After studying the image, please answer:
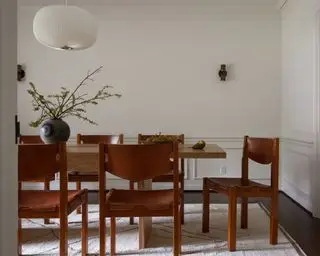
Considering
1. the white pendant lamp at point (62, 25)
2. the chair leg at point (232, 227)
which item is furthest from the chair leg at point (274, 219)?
the white pendant lamp at point (62, 25)

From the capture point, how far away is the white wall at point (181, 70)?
15.3ft

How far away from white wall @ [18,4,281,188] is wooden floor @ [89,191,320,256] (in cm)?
52

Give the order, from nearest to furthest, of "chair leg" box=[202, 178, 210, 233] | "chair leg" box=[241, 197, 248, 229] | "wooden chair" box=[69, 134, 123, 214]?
"chair leg" box=[202, 178, 210, 233] → "chair leg" box=[241, 197, 248, 229] → "wooden chair" box=[69, 134, 123, 214]

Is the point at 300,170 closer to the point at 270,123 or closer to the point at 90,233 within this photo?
the point at 270,123

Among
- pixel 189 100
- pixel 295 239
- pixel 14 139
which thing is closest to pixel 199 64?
pixel 189 100

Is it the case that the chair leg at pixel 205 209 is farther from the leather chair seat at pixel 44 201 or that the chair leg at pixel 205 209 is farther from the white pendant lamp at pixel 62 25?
the white pendant lamp at pixel 62 25

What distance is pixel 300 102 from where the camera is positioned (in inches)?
152

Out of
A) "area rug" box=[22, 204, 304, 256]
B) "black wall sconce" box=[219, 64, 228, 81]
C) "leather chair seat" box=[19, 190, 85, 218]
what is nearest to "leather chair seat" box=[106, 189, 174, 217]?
"leather chair seat" box=[19, 190, 85, 218]

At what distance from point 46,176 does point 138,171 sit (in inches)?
19.6

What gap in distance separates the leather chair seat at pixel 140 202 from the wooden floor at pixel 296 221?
1092mm

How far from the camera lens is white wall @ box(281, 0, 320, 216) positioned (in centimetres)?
345

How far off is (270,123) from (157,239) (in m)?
2.57

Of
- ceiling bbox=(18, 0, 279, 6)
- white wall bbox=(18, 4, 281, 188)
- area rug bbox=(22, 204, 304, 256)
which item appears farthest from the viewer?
white wall bbox=(18, 4, 281, 188)

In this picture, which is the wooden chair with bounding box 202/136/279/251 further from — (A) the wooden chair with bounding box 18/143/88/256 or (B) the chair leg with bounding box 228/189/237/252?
(A) the wooden chair with bounding box 18/143/88/256
